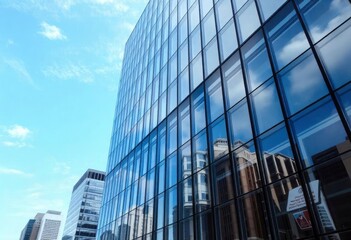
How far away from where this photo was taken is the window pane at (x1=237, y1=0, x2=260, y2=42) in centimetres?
1536

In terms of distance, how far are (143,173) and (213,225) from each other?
11.6 metres

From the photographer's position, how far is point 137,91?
110ft

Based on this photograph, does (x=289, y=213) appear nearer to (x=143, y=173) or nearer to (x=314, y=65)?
(x=314, y=65)

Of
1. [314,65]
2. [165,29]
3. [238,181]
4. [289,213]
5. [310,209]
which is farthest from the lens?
[165,29]

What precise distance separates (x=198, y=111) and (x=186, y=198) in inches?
226

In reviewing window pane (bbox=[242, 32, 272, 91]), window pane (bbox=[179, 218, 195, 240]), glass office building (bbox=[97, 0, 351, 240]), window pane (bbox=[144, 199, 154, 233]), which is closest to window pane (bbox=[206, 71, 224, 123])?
glass office building (bbox=[97, 0, 351, 240])

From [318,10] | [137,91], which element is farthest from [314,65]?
[137,91]

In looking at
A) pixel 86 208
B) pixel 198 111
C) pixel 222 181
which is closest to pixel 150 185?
pixel 198 111

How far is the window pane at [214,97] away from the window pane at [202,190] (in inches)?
129

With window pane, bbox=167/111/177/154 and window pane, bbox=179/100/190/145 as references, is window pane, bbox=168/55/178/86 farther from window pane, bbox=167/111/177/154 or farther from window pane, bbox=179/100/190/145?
window pane, bbox=179/100/190/145

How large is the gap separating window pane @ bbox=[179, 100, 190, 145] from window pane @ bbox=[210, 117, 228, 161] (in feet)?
9.79

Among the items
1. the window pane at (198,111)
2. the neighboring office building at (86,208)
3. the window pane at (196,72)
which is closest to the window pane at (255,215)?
the window pane at (198,111)

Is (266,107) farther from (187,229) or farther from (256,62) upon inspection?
(187,229)

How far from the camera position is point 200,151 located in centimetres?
1678
